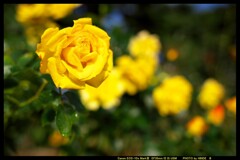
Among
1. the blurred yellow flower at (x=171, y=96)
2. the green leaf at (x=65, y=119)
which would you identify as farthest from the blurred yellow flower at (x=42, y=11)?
the blurred yellow flower at (x=171, y=96)

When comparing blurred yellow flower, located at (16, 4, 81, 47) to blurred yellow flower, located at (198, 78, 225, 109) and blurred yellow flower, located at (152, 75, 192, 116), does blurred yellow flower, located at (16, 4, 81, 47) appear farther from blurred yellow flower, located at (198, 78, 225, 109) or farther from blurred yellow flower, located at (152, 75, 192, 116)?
blurred yellow flower, located at (198, 78, 225, 109)

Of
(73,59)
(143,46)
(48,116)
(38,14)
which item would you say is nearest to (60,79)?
(73,59)

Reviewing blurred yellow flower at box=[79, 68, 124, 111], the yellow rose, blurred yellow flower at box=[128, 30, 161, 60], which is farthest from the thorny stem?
blurred yellow flower at box=[128, 30, 161, 60]

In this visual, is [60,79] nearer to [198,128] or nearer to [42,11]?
[42,11]

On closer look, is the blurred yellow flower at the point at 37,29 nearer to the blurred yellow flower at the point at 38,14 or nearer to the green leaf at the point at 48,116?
the blurred yellow flower at the point at 38,14

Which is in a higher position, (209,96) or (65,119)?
(209,96)

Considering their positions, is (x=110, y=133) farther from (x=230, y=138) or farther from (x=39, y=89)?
(x=39, y=89)
